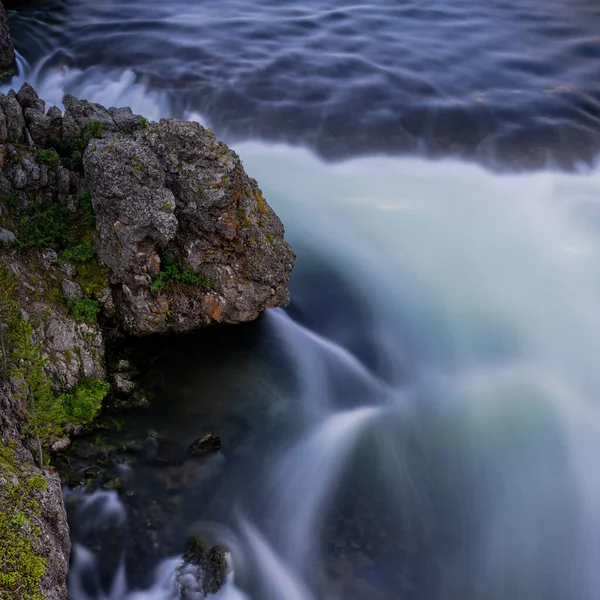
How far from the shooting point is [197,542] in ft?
31.1

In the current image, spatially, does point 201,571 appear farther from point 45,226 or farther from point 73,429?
point 45,226

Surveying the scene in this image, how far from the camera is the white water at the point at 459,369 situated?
391 inches

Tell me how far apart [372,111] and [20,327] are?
1344 centimetres

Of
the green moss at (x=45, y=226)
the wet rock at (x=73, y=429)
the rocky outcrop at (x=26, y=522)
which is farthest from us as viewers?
the green moss at (x=45, y=226)

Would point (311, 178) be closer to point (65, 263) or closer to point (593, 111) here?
point (65, 263)

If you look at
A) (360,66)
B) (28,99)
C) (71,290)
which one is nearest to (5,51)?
(28,99)

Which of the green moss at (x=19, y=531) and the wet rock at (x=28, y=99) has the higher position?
the wet rock at (x=28, y=99)

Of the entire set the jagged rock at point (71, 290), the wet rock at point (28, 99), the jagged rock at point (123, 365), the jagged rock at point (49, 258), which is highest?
the wet rock at point (28, 99)

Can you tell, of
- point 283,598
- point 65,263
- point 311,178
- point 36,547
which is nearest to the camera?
point 36,547

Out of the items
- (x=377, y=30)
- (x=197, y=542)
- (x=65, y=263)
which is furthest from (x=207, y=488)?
(x=377, y=30)

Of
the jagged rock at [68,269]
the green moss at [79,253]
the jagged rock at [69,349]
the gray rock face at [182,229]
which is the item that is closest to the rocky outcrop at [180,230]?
the gray rock face at [182,229]

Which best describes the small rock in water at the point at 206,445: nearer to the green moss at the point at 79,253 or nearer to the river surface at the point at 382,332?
the river surface at the point at 382,332

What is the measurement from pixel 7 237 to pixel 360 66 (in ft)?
48.1

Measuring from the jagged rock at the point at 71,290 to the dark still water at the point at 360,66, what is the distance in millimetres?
8878
